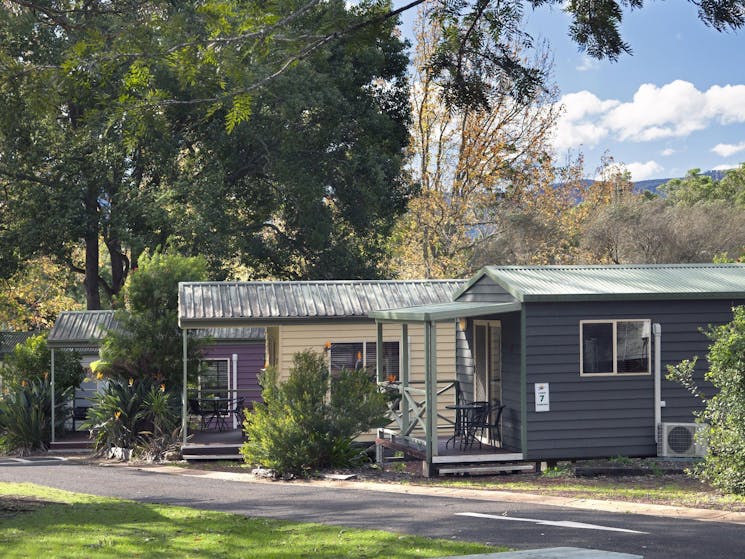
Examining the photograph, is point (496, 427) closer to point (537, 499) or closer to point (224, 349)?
point (537, 499)

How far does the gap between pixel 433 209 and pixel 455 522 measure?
1041 inches

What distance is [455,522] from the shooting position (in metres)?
10.3

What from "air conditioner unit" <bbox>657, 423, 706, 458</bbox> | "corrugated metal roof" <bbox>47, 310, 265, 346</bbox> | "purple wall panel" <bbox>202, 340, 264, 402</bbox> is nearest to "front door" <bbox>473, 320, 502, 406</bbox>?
"air conditioner unit" <bbox>657, 423, 706, 458</bbox>

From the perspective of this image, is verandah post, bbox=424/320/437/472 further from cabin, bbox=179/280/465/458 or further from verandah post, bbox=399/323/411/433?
cabin, bbox=179/280/465/458

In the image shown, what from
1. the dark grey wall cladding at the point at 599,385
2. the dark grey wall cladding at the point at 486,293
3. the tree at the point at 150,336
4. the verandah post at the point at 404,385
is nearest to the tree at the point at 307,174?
the tree at the point at 150,336

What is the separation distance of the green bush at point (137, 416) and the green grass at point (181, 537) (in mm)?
8840

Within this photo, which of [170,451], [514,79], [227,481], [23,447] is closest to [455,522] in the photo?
[514,79]

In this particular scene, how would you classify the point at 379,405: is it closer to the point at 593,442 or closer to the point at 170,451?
the point at 593,442

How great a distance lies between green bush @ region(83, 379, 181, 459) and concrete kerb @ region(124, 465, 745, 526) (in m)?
3.86

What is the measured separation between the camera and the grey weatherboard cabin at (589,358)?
16094mm

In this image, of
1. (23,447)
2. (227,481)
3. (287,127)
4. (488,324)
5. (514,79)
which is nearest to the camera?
(514,79)

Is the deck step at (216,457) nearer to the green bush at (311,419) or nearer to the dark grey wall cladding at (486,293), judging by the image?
the green bush at (311,419)

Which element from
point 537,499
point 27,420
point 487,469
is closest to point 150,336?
point 27,420

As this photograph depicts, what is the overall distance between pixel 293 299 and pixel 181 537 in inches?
428
